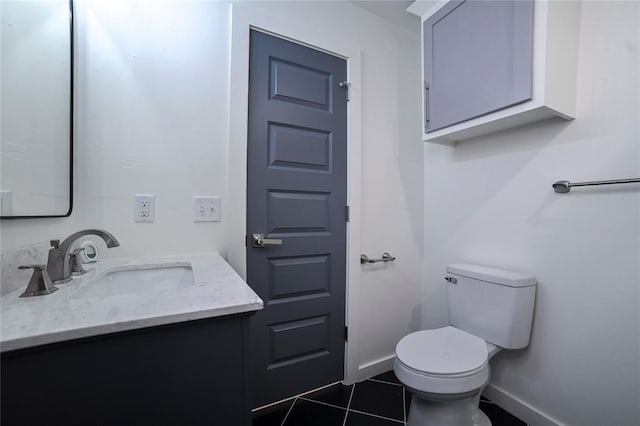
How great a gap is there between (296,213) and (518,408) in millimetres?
1533

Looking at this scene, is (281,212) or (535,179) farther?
(281,212)

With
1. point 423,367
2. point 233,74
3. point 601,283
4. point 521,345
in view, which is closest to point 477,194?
point 601,283

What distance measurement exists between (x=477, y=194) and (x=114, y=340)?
176 cm

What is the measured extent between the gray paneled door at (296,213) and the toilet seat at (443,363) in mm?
531

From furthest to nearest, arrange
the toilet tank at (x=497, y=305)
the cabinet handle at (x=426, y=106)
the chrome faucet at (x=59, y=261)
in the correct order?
the cabinet handle at (x=426, y=106) → the toilet tank at (x=497, y=305) → the chrome faucet at (x=59, y=261)

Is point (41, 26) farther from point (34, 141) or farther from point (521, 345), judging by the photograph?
point (521, 345)

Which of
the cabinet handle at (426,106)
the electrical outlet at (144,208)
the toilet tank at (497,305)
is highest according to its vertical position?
the cabinet handle at (426,106)

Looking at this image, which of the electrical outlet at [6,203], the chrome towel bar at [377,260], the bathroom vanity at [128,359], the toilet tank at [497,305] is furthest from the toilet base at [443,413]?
the electrical outlet at [6,203]

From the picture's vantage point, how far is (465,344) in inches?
49.9

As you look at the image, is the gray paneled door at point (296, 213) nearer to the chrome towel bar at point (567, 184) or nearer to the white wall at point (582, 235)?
the white wall at point (582, 235)

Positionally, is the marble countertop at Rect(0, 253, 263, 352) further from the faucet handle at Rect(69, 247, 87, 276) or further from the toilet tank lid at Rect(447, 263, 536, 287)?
the toilet tank lid at Rect(447, 263, 536, 287)

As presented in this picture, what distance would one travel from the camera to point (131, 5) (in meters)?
1.19

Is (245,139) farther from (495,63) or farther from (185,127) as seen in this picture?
(495,63)

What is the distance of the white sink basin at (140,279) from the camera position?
0.95 meters
